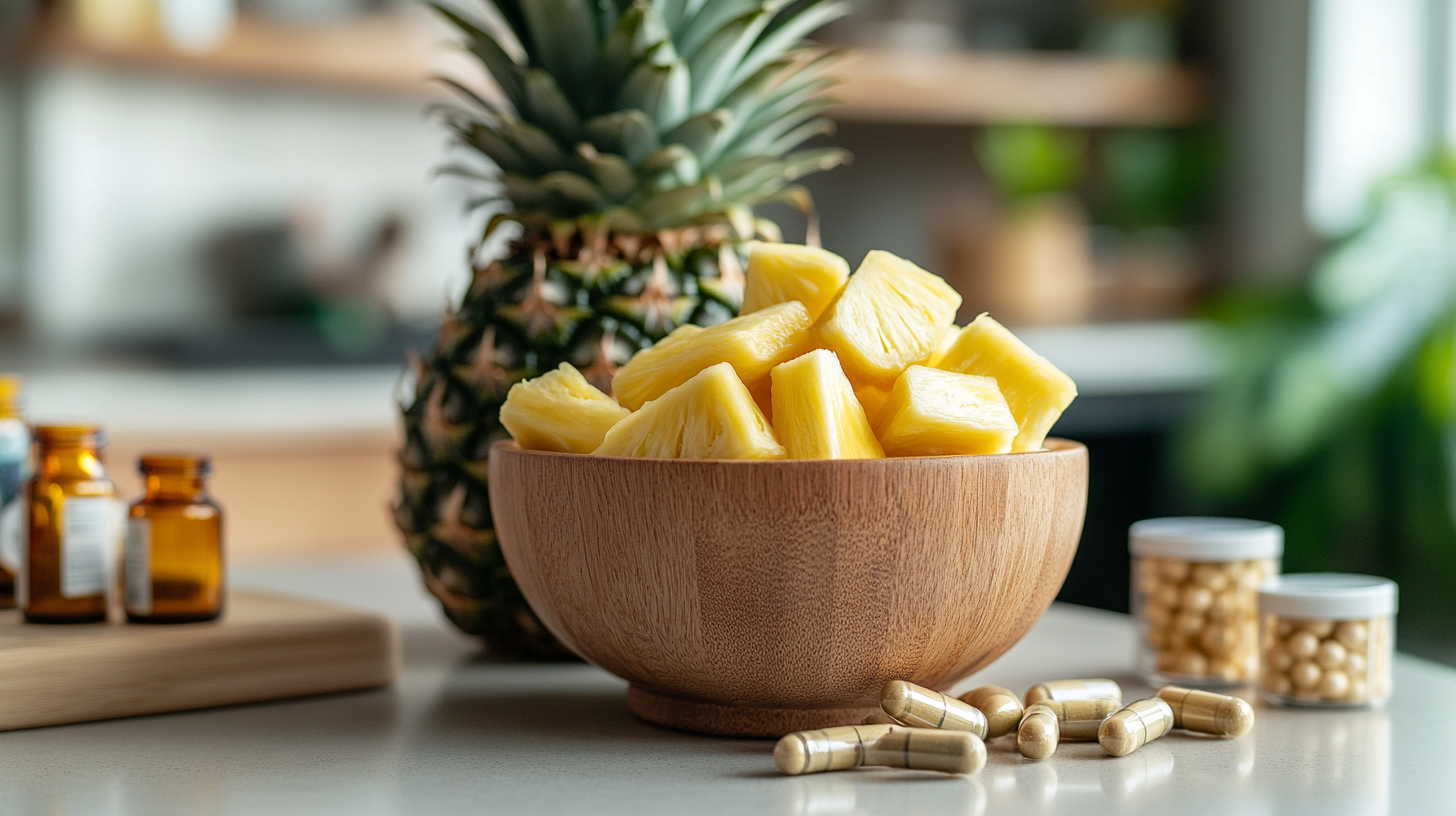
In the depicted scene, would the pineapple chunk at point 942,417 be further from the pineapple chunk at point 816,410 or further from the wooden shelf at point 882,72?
the wooden shelf at point 882,72

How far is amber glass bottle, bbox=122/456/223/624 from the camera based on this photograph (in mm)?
1032

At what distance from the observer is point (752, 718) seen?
2.93 ft

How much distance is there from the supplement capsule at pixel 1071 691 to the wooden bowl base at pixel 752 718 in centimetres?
11

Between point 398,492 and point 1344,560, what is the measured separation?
309 centimetres

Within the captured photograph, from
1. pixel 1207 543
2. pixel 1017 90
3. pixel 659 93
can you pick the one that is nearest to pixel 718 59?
pixel 659 93

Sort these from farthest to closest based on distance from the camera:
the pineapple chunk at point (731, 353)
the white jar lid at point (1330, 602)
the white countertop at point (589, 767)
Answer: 1. the white jar lid at point (1330, 602)
2. the pineapple chunk at point (731, 353)
3. the white countertop at point (589, 767)

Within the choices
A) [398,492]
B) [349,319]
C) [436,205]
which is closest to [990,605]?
[398,492]

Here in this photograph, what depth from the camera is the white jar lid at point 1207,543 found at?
1.07 metres

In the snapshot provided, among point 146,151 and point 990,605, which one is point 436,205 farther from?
point 990,605

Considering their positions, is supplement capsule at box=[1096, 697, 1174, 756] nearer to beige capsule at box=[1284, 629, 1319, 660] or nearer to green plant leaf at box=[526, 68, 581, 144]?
beige capsule at box=[1284, 629, 1319, 660]

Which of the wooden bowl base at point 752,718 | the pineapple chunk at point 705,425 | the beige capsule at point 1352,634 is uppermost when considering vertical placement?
the pineapple chunk at point 705,425

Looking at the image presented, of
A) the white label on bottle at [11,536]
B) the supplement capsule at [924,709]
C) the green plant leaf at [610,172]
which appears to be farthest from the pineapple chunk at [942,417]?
the white label on bottle at [11,536]

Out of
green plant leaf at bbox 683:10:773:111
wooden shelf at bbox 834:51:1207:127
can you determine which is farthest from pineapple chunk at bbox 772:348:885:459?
wooden shelf at bbox 834:51:1207:127

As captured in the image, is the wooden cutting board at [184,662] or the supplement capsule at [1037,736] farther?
the wooden cutting board at [184,662]
